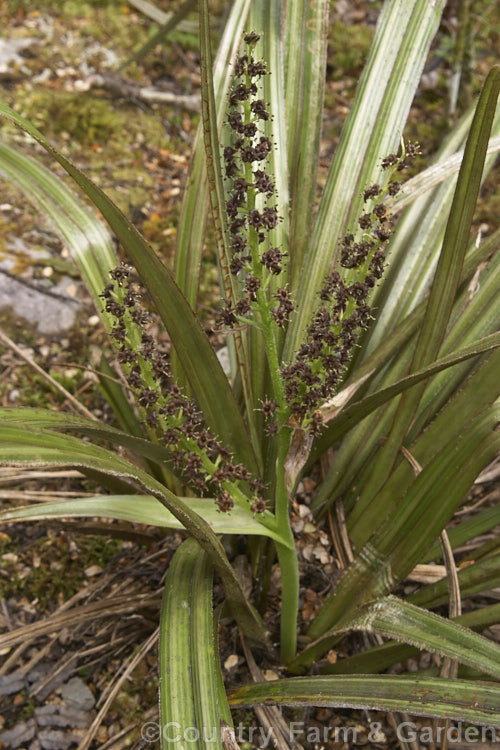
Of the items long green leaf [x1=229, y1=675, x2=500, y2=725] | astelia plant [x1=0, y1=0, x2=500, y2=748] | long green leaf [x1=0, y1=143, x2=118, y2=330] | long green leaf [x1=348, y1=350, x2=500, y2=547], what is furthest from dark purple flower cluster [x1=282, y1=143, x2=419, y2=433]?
long green leaf [x1=0, y1=143, x2=118, y2=330]

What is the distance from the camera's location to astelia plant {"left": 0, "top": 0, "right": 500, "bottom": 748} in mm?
1141

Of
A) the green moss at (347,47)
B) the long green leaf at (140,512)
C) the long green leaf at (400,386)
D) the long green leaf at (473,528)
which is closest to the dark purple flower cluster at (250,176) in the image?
the long green leaf at (400,386)

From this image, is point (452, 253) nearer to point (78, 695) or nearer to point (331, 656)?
point (331, 656)

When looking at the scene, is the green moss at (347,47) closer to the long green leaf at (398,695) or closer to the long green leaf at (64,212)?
the long green leaf at (64,212)

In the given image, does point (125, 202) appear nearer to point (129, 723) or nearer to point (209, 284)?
point (209, 284)

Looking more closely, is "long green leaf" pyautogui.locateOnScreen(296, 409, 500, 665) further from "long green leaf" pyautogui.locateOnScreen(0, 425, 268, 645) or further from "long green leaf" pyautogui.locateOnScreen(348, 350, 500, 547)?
"long green leaf" pyautogui.locateOnScreen(0, 425, 268, 645)

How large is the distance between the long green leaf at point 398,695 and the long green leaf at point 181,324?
0.44m

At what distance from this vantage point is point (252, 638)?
1545mm

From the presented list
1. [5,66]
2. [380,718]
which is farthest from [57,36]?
[380,718]

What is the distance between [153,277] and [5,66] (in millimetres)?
2444

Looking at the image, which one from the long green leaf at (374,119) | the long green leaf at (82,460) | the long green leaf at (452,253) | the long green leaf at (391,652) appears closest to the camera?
the long green leaf at (82,460)

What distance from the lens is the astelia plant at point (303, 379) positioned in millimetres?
1141

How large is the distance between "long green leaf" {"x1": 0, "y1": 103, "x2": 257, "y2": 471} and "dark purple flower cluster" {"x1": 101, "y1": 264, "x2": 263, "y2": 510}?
0.05 m

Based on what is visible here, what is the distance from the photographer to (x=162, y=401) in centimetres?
120
